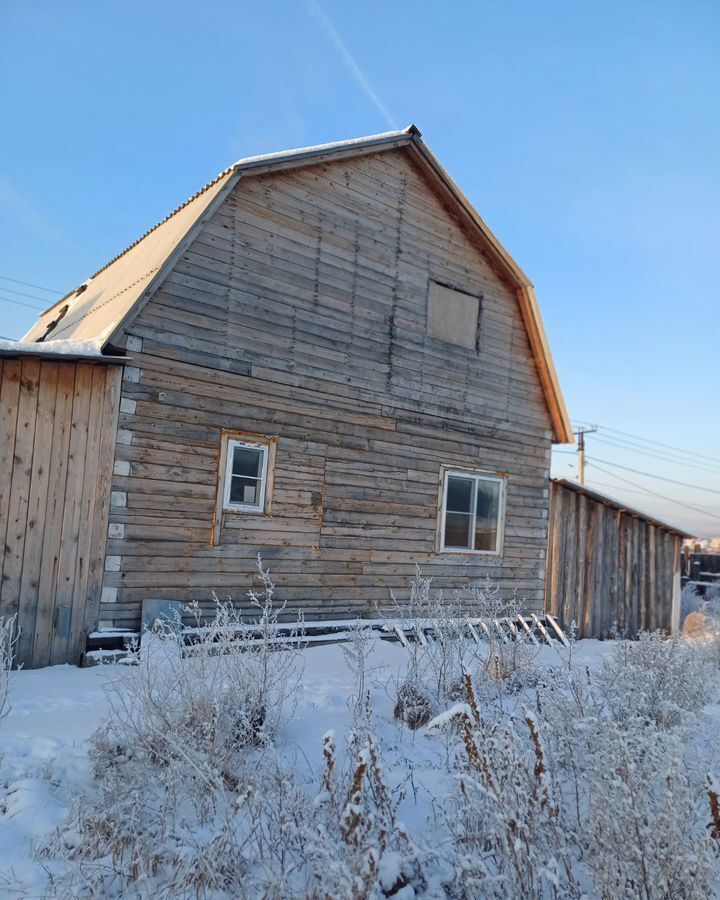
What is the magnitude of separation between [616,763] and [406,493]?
7485mm

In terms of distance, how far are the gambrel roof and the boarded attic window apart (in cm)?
104

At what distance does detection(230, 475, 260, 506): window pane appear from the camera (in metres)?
9.23

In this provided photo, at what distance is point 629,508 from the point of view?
1391cm

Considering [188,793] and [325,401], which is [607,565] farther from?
[188,793]

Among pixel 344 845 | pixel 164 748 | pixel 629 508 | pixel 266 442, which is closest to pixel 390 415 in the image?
pixel 266 442

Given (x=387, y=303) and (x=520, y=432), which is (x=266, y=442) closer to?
(x=387, y=303)

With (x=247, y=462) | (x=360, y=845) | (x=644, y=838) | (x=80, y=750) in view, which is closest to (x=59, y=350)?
(x=247, y=462)

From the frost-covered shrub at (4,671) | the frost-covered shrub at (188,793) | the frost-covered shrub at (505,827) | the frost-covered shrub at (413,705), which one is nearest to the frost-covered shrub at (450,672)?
the frost-covered shrub at (413,705)

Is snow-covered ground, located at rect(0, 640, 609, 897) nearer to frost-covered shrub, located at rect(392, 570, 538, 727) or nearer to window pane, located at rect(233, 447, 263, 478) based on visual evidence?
frost-covered shrub, located at rect(392, 570, 538, 727)

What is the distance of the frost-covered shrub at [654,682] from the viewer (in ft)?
19.1

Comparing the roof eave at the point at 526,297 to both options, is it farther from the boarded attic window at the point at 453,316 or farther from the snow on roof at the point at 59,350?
the snow on roof at the point at 59,350

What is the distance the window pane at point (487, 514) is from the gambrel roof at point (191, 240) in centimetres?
189

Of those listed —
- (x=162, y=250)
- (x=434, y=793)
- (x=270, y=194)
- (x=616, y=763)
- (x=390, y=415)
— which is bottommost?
(x=434, y=793)

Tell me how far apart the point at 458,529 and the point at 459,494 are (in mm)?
583
